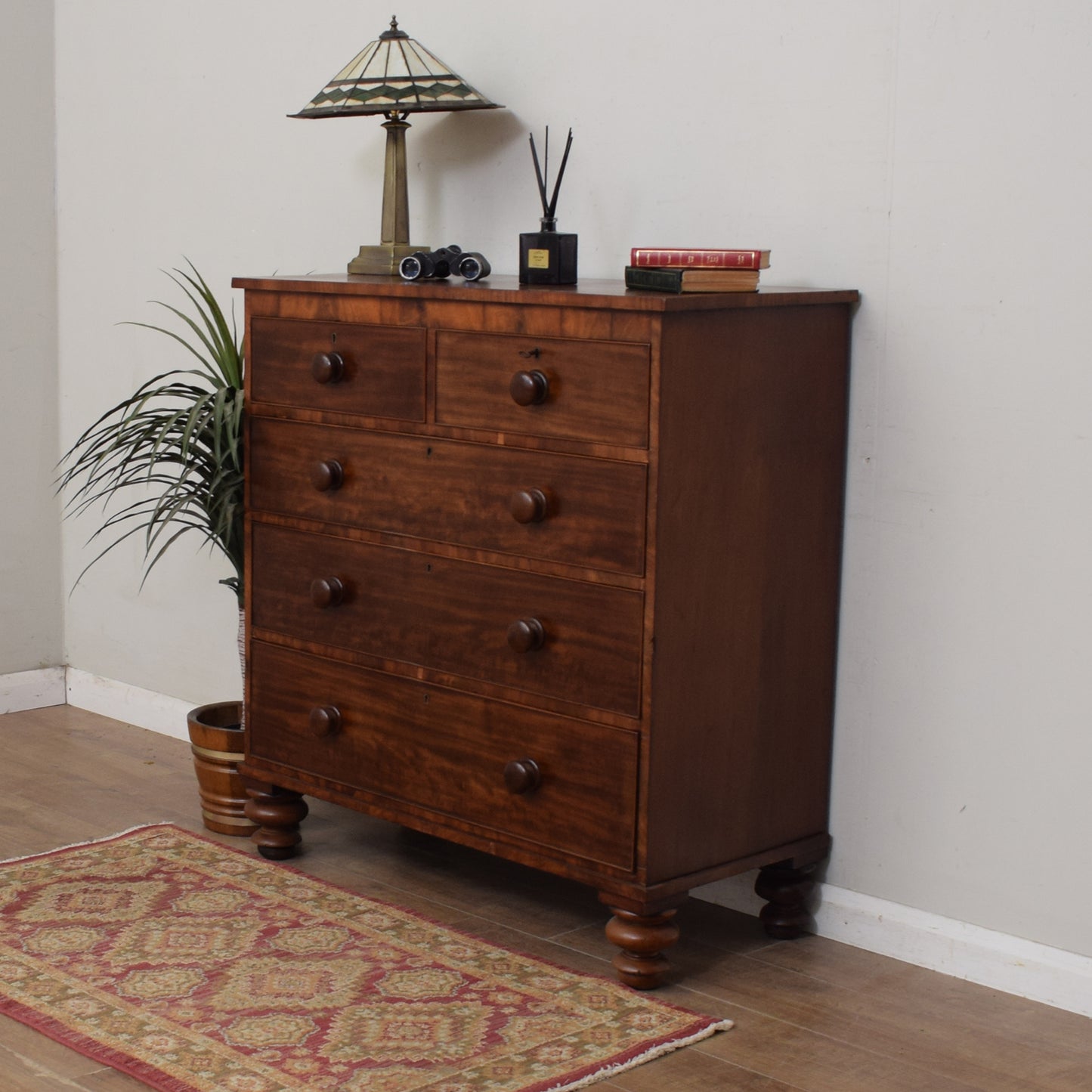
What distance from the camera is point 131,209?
12.3 feet

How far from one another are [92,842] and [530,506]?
47.4 inches

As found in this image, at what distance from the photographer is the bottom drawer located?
226 cm

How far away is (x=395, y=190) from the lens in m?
2.90

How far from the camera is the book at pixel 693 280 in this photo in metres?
2.20

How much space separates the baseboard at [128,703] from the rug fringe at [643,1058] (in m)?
1.86

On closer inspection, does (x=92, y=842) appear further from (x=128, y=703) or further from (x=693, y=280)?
(x=693, y=280)

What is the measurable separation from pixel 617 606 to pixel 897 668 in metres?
0.52

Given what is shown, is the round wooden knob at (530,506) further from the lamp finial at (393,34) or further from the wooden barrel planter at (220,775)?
the lamp finial at (393,34)

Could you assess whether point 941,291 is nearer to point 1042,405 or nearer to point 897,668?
point 1042,405

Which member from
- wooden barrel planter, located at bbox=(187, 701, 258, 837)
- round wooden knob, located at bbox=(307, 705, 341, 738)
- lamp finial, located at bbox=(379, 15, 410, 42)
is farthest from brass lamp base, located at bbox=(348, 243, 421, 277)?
wooden barrel planter, located at bbox=(187, 701, 258, 837)

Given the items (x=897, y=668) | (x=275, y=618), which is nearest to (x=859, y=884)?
(x=897, y=668)

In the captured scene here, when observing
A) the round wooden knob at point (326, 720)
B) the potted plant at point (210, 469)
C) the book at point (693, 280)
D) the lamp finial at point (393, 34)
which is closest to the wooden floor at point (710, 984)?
the potted plant at point (210, 469)

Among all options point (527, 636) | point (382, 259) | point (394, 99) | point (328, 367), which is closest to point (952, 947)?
point (527, 636)

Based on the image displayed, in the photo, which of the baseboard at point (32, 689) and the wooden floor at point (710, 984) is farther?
the baseboard at point (32, 689)
